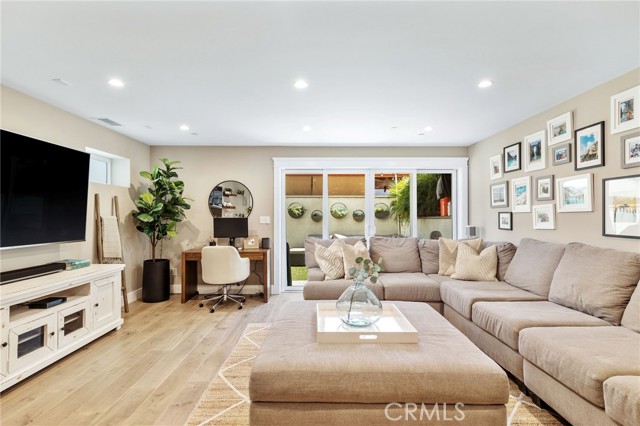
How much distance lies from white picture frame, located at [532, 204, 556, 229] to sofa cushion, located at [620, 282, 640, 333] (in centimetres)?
130

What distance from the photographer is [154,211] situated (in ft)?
14.5

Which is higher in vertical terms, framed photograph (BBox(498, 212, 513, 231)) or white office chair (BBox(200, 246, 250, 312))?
framed photograph (BBox(498, 212, 513, 231))

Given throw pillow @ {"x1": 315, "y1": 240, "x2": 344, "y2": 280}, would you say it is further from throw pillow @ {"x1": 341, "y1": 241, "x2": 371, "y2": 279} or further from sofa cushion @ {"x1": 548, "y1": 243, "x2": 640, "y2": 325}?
sofa cushion @ {"x1": 548, "y1": 243, "x2": 640, "y2": 325}

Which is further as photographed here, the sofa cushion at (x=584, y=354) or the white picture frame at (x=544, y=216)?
the white picture frame at (x=544, y=216)

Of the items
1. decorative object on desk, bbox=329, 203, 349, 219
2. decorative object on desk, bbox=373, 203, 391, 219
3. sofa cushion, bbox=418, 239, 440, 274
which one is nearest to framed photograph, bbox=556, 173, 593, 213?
sofa cushion, bbox=418, 239, 440, 274

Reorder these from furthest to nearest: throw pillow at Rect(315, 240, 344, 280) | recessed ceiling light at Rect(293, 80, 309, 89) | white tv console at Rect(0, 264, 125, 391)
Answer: throw pillow at Rect(315, 240, 344, 280), recessed ceiling light at Rect(293, 80, 309, 89), white tv console at Rect(0, 264, 125, 391)

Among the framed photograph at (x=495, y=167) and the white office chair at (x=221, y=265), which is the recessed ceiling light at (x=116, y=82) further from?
the framed photograph at (x=495, y=167)

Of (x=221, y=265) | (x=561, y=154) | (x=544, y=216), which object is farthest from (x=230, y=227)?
(x=561, y=154)

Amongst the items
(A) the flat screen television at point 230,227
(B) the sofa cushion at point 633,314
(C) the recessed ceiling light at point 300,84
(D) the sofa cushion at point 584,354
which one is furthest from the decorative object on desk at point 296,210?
(B) the sofa cushion at point 633,314

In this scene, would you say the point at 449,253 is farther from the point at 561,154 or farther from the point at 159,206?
the point at 159,206

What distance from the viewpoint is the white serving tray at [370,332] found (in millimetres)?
1933

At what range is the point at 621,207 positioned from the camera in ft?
8.56

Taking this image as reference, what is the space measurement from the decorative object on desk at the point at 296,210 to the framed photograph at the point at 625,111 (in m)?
3.94

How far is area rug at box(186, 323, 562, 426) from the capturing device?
1937 millimetres
